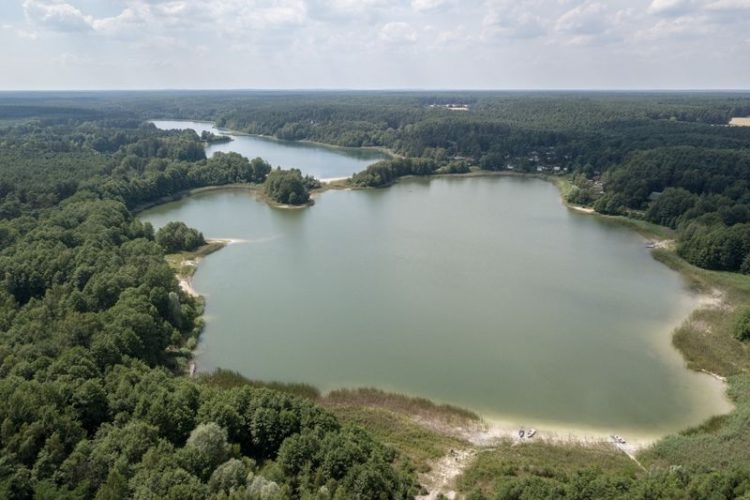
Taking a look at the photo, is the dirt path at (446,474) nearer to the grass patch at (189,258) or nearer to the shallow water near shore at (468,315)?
the shallow water near shore at (468,315)

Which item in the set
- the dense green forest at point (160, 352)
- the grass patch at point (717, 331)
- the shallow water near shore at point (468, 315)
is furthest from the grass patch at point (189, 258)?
the grass patch at point (717, 331)

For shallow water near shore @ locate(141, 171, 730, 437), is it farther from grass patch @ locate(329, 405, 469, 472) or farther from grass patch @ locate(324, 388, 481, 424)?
grass patch @ locate(329, 405, 469, 472)

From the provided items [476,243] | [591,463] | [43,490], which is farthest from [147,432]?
Answer: [476,243]

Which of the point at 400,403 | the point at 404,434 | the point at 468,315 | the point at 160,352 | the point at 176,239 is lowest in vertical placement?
the point at 400,403

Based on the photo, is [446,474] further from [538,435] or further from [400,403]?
[400,403]

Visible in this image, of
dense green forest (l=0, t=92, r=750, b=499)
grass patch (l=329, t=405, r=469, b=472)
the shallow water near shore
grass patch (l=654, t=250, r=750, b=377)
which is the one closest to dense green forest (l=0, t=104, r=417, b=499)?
dense green forest (l=0, t=92, r=750, b=499)

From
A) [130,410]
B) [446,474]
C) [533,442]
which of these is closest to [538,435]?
[533,442]

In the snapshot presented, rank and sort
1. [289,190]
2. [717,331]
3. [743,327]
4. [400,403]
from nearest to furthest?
1. [400,403]
2. [743,327]
3. [717,331]
4. [289,190]
